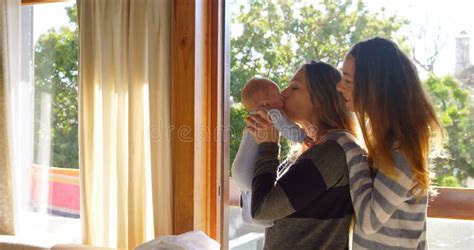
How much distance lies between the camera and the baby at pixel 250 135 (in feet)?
4.91

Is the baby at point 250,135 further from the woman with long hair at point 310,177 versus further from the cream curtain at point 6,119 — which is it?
the cream curtain at point 6,119

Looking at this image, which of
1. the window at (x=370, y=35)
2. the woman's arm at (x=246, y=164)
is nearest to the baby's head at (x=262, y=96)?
the woman's arm at (x=246, y=164)

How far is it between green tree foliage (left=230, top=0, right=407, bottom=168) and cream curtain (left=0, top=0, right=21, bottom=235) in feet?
3.85

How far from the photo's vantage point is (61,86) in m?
2.78

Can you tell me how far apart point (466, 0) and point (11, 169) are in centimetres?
222

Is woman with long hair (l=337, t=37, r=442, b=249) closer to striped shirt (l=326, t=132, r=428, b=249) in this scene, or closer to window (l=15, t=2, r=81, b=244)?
striped shirt (l=326, t=132, r=428, b=249)

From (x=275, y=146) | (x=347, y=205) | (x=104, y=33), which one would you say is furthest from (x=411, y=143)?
(x=104, y=33)

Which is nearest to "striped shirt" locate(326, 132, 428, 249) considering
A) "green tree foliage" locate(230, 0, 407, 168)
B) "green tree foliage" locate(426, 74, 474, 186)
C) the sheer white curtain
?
"green tree foliage" locate(426, 74, 474, 186)

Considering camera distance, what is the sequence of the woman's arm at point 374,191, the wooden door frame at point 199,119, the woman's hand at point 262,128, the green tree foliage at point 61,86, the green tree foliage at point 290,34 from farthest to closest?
the green tree foliage at point 61,86 → the wooden door frame at point 199,119 → the green tree foliage at point 290,34 → the woman's hand at point 262,128 → the woman's arm at point 374,191

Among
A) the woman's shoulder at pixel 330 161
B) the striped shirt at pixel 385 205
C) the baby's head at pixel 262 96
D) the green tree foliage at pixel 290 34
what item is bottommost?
the striped shirt at pixel 385 205

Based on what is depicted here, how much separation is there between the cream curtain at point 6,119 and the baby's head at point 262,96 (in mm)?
1638

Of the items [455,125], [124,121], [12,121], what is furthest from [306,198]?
[12,121]

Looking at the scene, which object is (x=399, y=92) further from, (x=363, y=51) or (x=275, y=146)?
(x=275, y=146)

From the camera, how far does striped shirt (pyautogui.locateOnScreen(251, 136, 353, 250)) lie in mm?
1359
